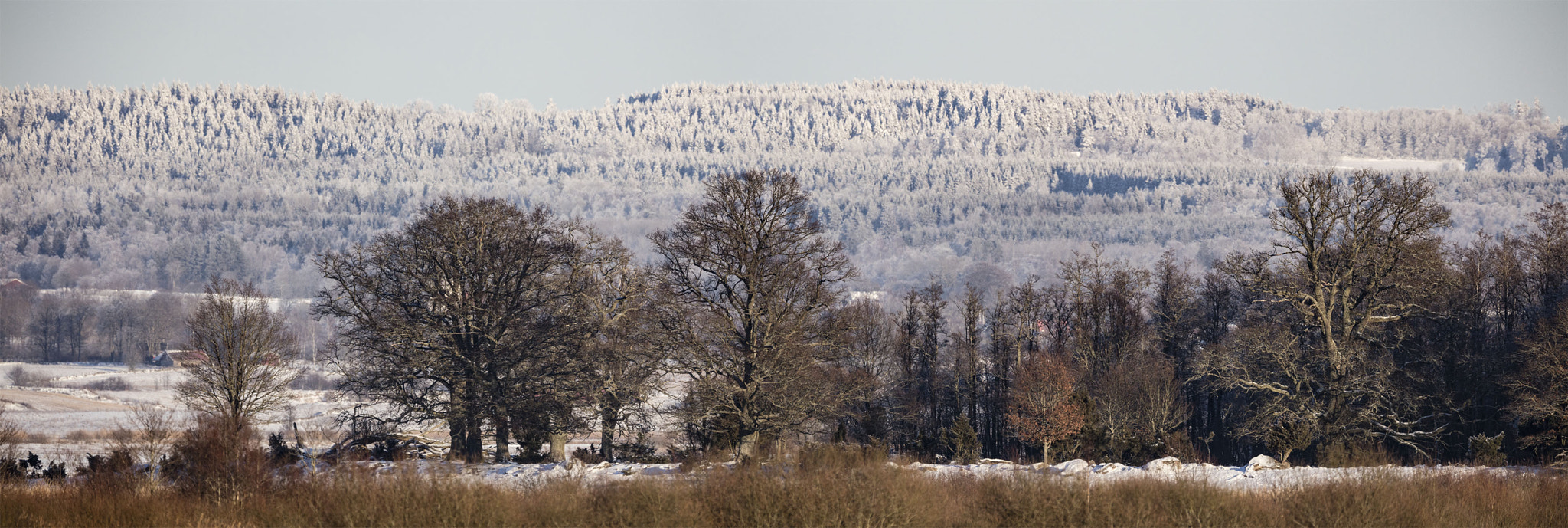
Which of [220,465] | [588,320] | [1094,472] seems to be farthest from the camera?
[588,320]

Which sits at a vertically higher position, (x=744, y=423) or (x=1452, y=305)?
(x=1452, y=305)

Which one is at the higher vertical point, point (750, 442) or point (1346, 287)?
point (1346, 287)

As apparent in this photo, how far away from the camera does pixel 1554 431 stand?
39.3 metres

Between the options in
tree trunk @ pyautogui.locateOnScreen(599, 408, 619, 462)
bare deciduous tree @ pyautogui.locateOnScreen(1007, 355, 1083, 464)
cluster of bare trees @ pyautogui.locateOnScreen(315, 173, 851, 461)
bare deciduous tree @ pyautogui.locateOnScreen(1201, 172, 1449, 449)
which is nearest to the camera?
cluster of bare trees @ pyautogui.locateOnScreen(315, 173, 851, 461)

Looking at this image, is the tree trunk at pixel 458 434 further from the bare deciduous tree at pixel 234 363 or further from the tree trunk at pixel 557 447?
the bare deciduous tree at pixel 234 363

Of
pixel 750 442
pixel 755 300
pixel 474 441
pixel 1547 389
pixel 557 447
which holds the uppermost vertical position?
pixel 755 300

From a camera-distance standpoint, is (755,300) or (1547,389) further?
(1547,389)

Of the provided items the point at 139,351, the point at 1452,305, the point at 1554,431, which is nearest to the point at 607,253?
the point at 1554,431

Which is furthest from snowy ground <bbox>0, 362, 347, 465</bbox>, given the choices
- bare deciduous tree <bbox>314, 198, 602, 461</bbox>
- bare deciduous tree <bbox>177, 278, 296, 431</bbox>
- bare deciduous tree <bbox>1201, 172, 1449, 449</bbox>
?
bare deciduous tree <bbox>1201, 172, 1449, 449</bbox>

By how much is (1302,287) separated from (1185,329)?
18302 mm

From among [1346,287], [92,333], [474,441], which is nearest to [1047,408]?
[1346,287]

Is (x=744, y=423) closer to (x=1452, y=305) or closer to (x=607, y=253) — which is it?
(x=607, y=253)

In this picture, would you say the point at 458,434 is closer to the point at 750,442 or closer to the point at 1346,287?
the point at 750,442

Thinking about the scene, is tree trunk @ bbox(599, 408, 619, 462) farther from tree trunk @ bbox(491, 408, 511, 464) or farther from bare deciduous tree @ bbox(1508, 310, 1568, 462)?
bare deciduous tree @ bbox(1508, 310, 1568, 462)
